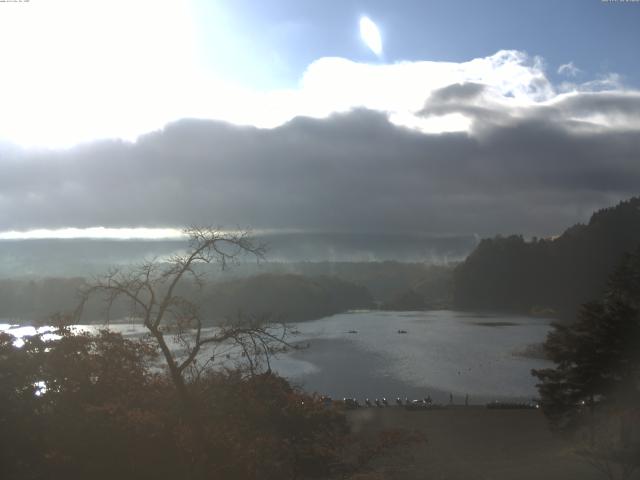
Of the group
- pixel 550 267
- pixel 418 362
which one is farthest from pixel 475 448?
pixel 550 267

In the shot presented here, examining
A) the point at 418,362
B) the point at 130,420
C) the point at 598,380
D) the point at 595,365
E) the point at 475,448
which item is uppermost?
the point at 130,420

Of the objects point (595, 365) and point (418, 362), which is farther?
point (418, 362)

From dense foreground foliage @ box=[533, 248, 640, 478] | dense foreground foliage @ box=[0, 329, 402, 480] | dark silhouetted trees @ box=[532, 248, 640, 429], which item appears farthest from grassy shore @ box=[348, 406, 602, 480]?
dense foreground foliage @ box=[0, 329, 402, 480]

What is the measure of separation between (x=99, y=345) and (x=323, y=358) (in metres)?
50.9

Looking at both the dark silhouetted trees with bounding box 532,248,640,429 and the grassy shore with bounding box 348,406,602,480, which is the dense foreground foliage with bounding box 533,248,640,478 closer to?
the dark silhouetted trees with bounding box 532,248,640,429

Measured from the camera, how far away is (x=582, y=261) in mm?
133000

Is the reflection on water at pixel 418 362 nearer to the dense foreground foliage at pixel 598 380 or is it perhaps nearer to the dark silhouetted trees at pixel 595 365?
the dark silhouetted trees at pixel 595 365

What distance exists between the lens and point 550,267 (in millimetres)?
137750

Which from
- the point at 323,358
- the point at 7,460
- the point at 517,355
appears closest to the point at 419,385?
the point at 323,358

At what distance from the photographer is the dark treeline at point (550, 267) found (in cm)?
12975

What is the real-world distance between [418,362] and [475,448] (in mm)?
34218

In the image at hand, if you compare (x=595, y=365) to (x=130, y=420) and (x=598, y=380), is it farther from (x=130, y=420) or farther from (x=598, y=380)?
(x=130, y=420)

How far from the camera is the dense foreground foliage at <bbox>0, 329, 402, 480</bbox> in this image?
827cm

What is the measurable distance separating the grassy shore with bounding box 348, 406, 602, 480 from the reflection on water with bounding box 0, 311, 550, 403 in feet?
17.7
